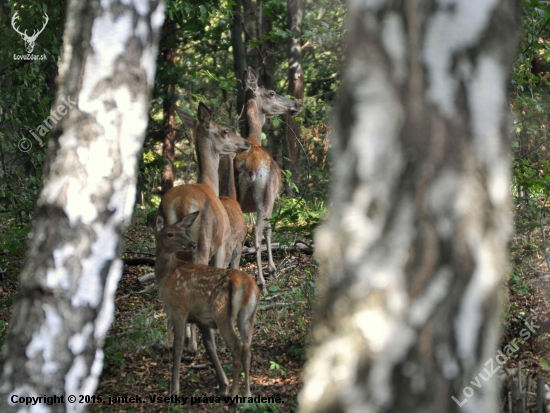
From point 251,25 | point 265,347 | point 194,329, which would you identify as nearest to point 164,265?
point 194,329

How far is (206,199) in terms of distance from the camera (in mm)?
7184

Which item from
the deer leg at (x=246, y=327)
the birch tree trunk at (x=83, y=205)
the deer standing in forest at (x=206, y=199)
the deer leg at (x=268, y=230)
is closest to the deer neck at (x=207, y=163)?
the deer standing in forest at (x=206, y=199)

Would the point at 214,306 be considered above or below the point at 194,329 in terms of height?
above

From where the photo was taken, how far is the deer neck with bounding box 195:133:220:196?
322 inches

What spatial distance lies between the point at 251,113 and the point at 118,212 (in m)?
7.37

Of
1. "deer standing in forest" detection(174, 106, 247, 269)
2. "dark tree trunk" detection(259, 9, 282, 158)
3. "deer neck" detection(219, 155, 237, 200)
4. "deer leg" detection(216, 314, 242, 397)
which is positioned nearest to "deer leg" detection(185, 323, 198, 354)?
"deer leg" detection(216, 314, 242, 397)

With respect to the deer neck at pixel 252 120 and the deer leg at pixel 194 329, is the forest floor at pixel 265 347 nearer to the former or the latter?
the deer leg at pixel 194 329

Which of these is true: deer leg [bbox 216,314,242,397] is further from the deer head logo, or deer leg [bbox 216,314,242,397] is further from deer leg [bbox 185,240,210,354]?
the deer head logo

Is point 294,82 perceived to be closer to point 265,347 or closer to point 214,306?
point 265,347

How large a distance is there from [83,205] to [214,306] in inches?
88.1

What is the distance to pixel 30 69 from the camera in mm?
8453

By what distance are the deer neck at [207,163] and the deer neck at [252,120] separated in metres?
1.86

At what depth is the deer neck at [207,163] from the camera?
818 cm

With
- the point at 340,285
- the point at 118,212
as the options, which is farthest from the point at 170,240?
the point at 340,285
